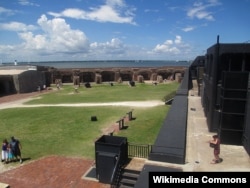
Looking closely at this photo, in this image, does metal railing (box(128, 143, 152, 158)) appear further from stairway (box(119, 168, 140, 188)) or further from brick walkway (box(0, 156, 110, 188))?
brick walkway (box(0, 156, 110, 188))

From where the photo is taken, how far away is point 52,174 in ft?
46.8

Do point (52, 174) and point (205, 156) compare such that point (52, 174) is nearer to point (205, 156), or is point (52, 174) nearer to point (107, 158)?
point (107, 158)

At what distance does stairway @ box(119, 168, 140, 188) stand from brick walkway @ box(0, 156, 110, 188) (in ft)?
2.74

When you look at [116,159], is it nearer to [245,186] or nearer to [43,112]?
[245,186]

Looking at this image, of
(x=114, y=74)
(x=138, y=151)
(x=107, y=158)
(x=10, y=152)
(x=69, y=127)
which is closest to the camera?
(x=107, y=158)

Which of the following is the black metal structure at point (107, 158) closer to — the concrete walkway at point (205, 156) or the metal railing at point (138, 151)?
the metal railing at point (138, 151)

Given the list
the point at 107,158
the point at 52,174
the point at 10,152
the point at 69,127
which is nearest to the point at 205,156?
the point at 107,158

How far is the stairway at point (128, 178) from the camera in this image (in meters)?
12.5

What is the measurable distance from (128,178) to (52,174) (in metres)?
4.45

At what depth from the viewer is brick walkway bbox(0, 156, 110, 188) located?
43.1 feet

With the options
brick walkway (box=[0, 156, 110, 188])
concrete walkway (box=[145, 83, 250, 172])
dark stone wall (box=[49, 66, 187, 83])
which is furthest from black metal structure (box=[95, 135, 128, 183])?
dark stone wall (box=[49, 66, 187, 83])

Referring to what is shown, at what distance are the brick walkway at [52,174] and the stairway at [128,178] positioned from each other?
0.84 metres

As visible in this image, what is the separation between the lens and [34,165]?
15.4 m

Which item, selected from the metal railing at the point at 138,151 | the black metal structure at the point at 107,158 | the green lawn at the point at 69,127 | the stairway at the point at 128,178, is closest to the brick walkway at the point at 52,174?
the black metal structure at the point at 107,158
